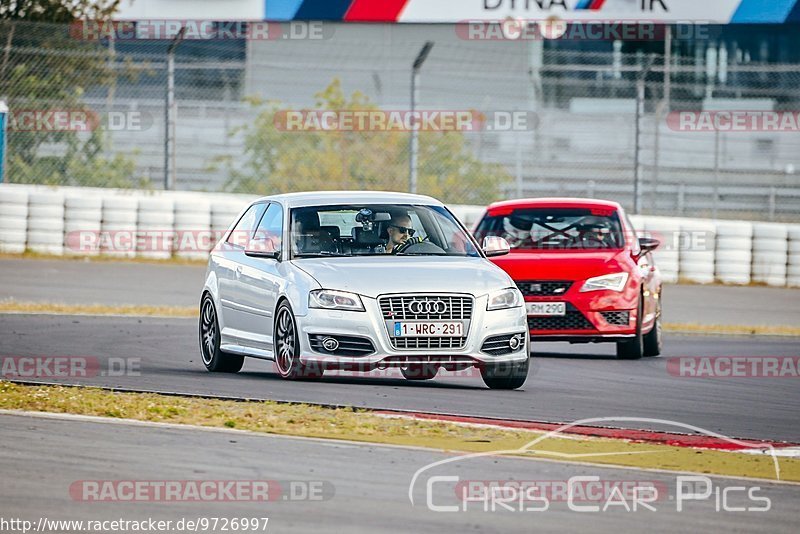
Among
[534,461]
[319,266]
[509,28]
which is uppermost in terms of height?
[509,28]

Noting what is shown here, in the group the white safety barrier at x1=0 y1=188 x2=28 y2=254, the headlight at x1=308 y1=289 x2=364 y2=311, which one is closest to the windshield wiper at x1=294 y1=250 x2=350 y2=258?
the headlight at x1=308 y1=289 x2=364 y2=311

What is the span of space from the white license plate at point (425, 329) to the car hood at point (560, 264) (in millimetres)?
3616

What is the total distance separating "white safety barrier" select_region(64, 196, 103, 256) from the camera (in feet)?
77.5

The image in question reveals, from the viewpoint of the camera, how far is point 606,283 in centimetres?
1466

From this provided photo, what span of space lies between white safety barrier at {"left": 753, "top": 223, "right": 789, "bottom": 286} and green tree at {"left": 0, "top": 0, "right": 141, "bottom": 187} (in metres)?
9.65

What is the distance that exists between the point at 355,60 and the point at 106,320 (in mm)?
17869

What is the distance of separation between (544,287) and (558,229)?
1.12 metres

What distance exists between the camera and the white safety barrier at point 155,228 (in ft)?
78.1

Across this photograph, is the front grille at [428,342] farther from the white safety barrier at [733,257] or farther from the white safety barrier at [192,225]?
the white safety barrier at [733,257]

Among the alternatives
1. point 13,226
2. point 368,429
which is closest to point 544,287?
point 368,429

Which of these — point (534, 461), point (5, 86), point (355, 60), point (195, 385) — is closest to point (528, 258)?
point (195, 385)

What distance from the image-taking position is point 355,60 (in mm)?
34438

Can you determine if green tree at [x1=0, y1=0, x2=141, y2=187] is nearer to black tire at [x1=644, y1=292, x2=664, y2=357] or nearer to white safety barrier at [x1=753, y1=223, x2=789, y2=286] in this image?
white safety barrier at [x1=753, y1=223, x2=789, y2=286]

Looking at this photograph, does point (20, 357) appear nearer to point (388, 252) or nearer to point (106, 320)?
point (388, 252)
